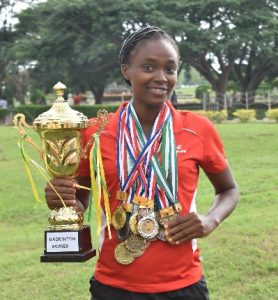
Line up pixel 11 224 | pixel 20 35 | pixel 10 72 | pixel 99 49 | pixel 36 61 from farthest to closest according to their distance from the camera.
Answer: pixel 10 72
pixel 20 35
pixel 36 61
pixel 99 49
pixel 11 224

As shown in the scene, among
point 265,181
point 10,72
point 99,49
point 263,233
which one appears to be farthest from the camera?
point 10,72

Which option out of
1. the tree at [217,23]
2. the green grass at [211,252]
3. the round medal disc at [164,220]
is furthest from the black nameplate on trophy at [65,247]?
the tree at [217,23]

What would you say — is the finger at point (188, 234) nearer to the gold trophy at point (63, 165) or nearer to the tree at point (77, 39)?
the gold trophy at point (63, 165)

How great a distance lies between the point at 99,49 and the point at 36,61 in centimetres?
538

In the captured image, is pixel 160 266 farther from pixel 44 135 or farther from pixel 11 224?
pixel 11 224

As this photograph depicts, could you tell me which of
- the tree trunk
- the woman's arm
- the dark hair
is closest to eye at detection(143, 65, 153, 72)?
the dark hair

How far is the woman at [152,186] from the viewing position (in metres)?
2.06

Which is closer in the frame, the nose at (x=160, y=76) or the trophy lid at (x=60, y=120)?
the nose at (x=160, y=76)

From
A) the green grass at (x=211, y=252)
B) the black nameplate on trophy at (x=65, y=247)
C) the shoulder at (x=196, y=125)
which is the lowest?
the green grass at (x=211, y=252)

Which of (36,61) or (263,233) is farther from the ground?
(36,61)

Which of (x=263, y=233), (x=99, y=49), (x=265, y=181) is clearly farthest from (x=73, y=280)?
(x=99, y=49)

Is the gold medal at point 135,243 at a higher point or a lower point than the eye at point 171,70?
lower

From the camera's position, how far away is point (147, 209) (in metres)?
2.06

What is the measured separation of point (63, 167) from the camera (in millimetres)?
2229
